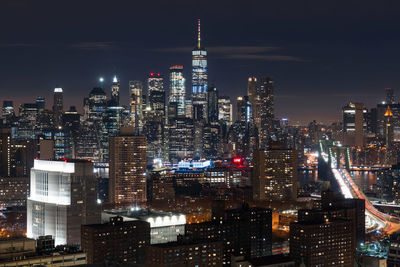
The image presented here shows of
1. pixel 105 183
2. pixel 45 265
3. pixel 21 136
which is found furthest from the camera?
pixel 21 136

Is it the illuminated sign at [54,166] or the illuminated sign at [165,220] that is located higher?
the illuminated sign at [54,166]

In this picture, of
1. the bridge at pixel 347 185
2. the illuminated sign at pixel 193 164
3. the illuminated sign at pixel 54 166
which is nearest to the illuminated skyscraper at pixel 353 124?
the bridge at pixel 347 185

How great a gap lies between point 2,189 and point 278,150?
26.9 metres

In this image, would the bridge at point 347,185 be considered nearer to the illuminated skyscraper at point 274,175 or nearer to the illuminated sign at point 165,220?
the illuminated skyscraper at point 274,175

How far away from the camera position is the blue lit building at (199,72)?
15862cm

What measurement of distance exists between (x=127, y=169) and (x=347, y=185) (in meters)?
24.1

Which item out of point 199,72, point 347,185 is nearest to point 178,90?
point 199,72

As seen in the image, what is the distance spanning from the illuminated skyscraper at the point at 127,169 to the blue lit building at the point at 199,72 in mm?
81885

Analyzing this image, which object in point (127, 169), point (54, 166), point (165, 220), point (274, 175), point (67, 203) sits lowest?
point (165, 220)

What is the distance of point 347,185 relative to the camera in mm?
83312

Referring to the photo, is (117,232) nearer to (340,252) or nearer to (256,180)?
(340,252)

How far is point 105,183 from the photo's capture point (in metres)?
83.3

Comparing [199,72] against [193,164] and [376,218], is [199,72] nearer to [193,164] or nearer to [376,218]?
[193,164]

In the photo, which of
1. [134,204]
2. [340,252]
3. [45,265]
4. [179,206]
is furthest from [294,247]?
→ [134,204]
